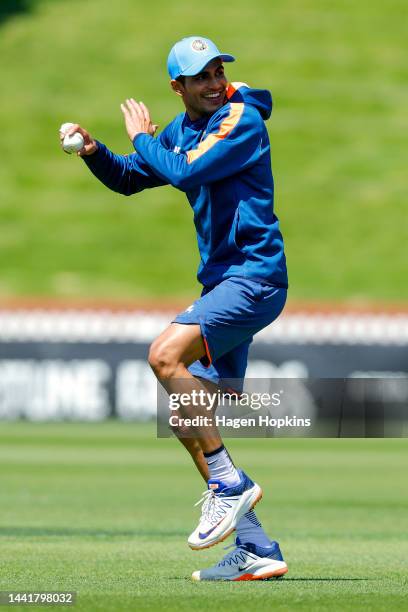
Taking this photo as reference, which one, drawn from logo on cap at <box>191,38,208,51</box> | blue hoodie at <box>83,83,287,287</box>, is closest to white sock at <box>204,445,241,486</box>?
blue hoodie at <box>83,83,287,287</box>

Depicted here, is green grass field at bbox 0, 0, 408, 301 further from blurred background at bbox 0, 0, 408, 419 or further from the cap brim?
the cap brim

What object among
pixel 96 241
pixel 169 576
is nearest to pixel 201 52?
pixel 169 576

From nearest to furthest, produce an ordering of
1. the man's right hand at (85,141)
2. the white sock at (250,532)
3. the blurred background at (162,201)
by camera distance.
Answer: the white sock at (250,532)
the man's right hand at (85,141)
the blurred background at (162,201)

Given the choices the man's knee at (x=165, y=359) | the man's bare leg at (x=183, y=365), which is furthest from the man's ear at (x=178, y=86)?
the man's knee at (x=165, y=359)

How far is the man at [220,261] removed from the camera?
24.0ft

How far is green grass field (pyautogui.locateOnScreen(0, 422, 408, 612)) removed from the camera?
6.85m

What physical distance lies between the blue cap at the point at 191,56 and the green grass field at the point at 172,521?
8.40 ft

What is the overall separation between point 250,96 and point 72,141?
3.23 feet

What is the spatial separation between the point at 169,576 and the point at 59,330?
1633 cm

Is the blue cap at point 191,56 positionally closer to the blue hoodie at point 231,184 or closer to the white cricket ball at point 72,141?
the blue hoodie at point 231,184

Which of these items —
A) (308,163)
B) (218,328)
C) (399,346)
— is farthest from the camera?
(308,163)

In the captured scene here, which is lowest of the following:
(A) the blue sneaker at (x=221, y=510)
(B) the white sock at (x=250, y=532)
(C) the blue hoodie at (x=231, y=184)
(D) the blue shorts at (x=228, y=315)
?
(B) the white sock at (x=250, y=532)

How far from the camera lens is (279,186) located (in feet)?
129

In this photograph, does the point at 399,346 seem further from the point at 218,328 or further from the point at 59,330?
the point at 218,328
